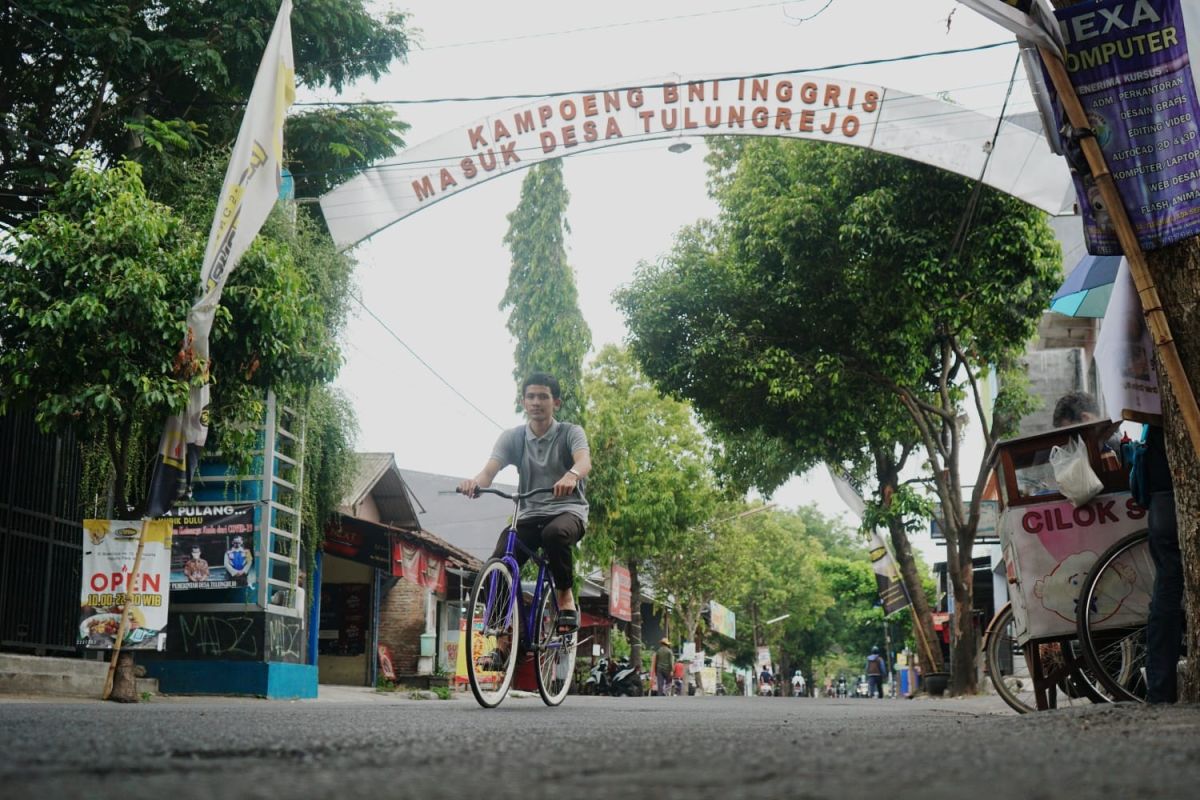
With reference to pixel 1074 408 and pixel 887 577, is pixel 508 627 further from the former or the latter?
pixel 887 577

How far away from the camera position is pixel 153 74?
49.0 ft

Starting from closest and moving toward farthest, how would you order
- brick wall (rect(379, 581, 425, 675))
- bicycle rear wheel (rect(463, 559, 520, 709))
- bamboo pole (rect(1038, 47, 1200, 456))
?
bamboo pole (rect(1038, 47, 1200, 456)), bicycle rear wheel (rect(463, 559, 520, 709)), brick wall (rect(379, 581, 425, 675))

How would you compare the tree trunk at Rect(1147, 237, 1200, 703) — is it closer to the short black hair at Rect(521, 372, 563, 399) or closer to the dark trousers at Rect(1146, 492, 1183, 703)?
the dark trousers at Rect(1146, 492, 1183, 703)

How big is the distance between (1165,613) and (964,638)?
13708mm

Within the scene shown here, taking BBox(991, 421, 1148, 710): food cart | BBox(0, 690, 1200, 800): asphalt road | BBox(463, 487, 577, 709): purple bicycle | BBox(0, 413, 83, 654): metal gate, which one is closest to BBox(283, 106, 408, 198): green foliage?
BBox(0, 413, 83, 654): metal gate

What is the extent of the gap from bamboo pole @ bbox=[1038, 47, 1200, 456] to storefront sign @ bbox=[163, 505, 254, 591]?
1078cm

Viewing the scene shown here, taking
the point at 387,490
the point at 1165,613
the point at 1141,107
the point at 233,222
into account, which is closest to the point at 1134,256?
the point at 1141,107

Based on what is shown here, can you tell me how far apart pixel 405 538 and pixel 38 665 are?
12482mm

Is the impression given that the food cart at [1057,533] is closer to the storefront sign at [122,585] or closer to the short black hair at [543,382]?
the short black hair at [543,382]

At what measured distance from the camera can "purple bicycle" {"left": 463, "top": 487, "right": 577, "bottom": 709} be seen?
256 inches

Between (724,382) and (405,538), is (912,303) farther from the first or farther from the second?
(405,538)

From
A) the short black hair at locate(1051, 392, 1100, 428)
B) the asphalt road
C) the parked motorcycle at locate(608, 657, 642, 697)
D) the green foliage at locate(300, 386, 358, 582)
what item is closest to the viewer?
the asphalt road

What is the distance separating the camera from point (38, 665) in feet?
35.3

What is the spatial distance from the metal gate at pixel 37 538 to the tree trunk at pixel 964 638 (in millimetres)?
12121
